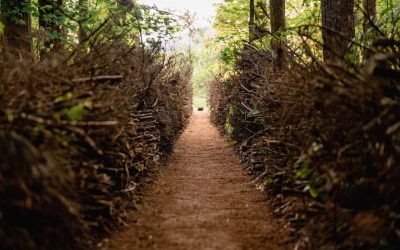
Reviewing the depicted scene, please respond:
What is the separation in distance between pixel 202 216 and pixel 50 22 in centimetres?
745

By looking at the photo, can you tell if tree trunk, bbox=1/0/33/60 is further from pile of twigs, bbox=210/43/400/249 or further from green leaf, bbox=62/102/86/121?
pile of twigs, bbox=210/43/400/249

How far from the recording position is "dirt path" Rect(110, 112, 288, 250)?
13.8ft

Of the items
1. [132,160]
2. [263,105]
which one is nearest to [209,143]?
[263,105]

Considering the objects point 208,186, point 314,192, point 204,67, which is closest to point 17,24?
point 208,186

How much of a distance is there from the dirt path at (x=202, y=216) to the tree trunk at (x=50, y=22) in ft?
14.4

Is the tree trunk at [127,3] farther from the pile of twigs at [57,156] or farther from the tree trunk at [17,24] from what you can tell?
the pile of twigs at [57,156]

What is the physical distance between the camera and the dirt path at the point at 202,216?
13.8ft

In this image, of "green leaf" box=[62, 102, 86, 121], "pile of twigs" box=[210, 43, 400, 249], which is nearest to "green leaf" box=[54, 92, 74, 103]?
"green leaf" box=[62, 102, 86, 121]

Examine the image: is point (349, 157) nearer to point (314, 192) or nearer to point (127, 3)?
point (314, 192)

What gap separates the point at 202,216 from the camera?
5.18 m

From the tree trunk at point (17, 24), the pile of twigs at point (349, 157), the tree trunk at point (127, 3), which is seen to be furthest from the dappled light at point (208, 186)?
the tree trunk at point (127, 3)

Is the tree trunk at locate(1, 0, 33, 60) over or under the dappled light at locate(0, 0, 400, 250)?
over

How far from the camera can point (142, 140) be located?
6.80 metres

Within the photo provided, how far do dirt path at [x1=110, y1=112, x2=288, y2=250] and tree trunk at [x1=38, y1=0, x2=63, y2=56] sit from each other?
14.4 ft
